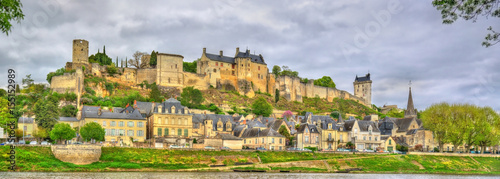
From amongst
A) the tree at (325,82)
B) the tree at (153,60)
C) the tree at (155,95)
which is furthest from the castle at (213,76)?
the tree at (155,95)

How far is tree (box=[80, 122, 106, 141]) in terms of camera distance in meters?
60.0

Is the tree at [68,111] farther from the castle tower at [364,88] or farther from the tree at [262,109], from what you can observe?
the castle tower at [364,88]

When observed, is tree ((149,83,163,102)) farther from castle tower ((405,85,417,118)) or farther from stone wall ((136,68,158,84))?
castle tower ((405,85,417,118))

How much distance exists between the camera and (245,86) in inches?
4850

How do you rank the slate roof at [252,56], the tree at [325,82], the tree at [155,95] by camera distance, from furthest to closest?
the tree at [325,82]
the slate roof at [252,56]
the tree at [155,95]

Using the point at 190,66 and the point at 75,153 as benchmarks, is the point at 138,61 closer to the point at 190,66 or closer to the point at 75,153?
the point at 190,66

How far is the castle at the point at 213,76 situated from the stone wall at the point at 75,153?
41938 mm

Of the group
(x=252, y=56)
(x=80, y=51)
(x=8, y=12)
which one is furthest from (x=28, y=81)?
(x=8, y=12)

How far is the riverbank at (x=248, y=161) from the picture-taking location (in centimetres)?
5034

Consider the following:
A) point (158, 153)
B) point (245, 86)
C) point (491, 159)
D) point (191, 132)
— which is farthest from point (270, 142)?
point (245, 86)

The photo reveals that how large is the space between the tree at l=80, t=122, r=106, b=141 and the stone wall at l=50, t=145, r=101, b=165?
24.3 ft

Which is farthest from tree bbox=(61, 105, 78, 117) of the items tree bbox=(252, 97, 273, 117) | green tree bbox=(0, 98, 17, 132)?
tree bbox=(252, 97, 273, 117)

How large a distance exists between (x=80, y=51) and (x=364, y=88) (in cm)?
9024

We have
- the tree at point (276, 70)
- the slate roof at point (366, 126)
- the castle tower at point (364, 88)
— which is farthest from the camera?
the castle tower at point (364, 88)
